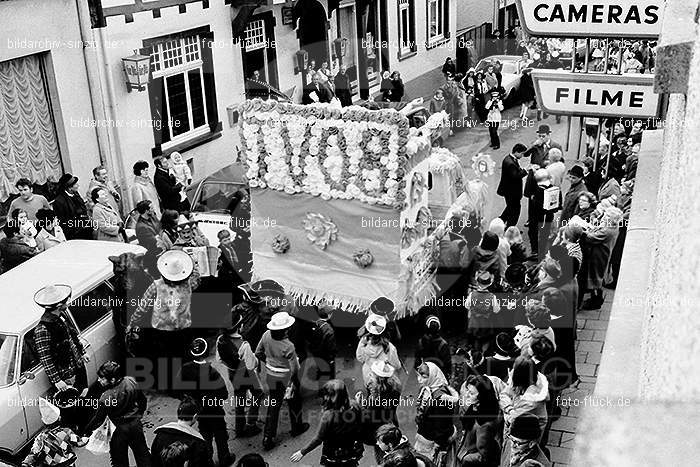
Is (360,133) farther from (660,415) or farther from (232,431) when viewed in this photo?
(660,415)

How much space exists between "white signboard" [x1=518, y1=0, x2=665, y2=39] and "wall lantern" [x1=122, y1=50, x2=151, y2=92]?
7356mm

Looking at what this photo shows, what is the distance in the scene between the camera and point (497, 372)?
21.6 feet

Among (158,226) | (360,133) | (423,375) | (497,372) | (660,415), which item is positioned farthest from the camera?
(158,226)

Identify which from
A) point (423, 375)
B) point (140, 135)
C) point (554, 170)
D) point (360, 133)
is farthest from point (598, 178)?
point (140, 135)

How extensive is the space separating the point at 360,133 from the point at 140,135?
643 cm

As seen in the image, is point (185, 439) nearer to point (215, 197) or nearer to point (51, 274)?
point (51, 274)

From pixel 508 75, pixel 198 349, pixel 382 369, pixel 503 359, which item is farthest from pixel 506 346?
pixel 508 75

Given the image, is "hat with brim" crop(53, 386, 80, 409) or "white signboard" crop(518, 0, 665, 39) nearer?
"white signboard" crop(518, 0, 665, 39)

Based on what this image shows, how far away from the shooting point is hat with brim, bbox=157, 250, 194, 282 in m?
7.88

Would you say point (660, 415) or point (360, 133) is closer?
point (660, 415)

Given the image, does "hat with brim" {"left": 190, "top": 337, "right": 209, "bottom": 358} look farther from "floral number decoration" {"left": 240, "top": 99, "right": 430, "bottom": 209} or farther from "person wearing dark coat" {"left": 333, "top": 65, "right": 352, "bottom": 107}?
"person wearing dark coat" {"left": 333, "top": 65, "right": 352, "bottom": 107}

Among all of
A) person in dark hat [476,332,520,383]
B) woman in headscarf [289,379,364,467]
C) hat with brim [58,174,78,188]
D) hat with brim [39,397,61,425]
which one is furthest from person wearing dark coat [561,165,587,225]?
hat with brim [58,174,78,188]

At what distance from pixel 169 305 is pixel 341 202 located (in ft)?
7.00

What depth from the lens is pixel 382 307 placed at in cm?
795
